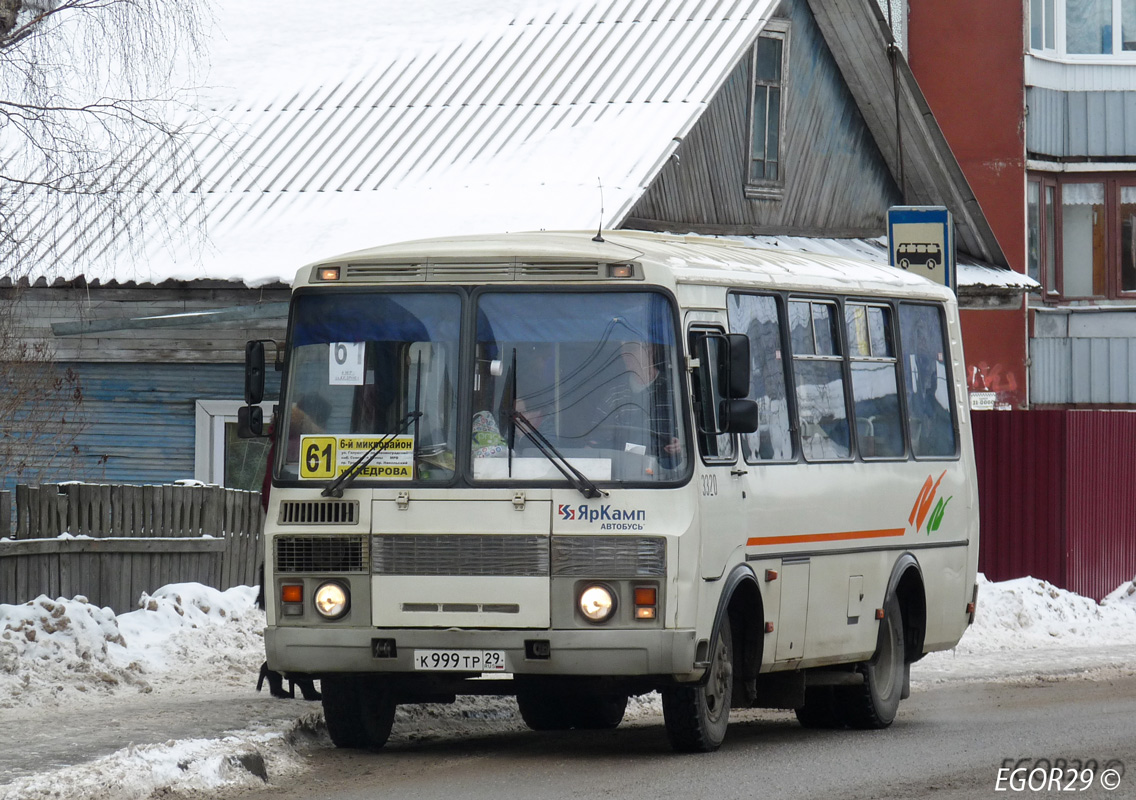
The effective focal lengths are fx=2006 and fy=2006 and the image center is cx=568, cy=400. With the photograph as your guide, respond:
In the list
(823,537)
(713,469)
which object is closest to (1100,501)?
(823,537)

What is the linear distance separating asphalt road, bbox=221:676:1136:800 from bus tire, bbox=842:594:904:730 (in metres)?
0.14

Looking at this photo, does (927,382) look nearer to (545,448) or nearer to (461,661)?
(545,448)

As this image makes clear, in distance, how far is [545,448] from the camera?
33.3 ft

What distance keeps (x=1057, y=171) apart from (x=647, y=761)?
81.8 ft

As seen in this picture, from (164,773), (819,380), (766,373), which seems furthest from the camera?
(819,380)

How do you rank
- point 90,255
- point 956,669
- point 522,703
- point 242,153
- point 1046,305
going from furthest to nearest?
point 1046,305 < point 242,153 < point 90,255 < point 956,669 < point 522,703

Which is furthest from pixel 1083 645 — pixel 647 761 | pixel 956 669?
pixel 647 761

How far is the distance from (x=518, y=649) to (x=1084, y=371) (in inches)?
973

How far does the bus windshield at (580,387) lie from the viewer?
1014cm

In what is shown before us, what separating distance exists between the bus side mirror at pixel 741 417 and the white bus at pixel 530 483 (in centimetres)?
1

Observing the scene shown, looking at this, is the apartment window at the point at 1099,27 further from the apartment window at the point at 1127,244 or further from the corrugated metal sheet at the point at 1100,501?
the corrugated metal sheet at the point at 1100,501

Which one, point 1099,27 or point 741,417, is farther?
point 1099,27

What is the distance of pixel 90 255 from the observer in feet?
66.3

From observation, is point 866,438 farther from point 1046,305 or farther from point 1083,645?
point 1046,305
